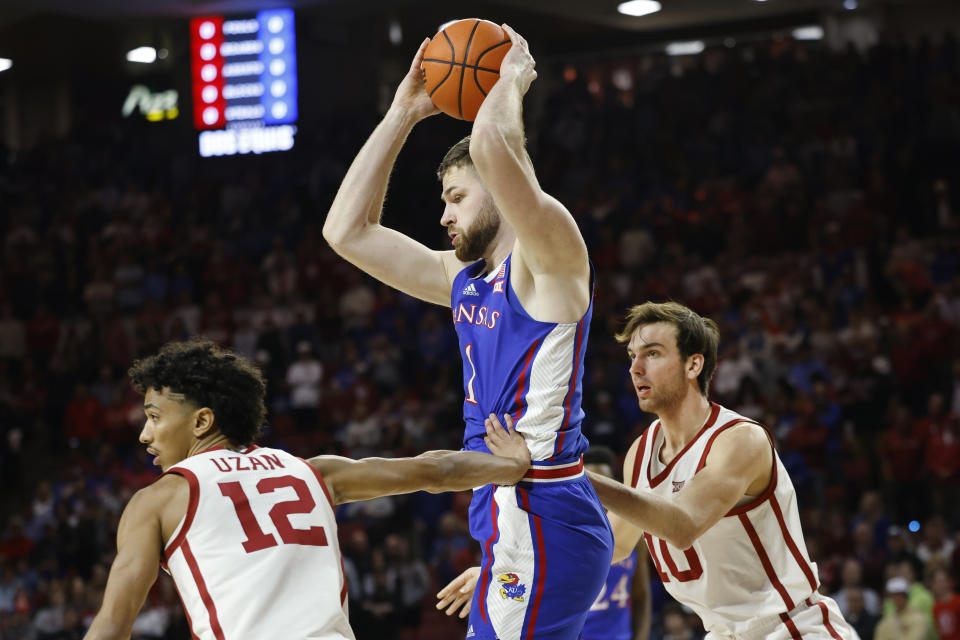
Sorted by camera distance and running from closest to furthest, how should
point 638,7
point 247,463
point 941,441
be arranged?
point 247,463 < point 941,441 < point 638,7

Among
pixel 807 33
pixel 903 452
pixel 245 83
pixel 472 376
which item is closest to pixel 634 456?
pixel 472 376

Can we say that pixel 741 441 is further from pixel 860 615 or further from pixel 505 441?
pixel 860 615

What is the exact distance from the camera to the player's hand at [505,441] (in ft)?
11.2

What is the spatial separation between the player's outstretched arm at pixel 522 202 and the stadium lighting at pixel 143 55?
55.5ft

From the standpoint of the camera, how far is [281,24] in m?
14.7

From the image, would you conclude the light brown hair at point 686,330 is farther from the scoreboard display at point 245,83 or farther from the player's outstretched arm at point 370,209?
the scoreboard display at point 245,83

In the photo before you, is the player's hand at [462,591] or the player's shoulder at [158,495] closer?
the player's shoulder at [158,495]

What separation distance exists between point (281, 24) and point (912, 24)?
9.61m

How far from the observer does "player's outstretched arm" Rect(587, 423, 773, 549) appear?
12.1 feet

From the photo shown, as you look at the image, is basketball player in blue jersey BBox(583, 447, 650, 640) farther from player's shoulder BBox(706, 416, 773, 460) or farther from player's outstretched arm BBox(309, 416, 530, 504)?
player's outstretched arm BBox(309, 416, 530, 504)

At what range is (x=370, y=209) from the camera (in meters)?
4.06

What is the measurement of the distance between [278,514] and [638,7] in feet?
49.9

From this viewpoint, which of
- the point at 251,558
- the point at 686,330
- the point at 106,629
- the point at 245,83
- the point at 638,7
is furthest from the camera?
the point at 638,7

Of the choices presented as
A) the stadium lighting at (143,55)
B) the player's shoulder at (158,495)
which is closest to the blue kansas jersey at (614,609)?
the player's shoulder at (158,495)
